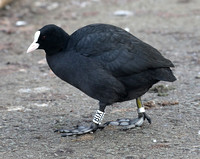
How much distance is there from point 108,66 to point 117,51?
192 mm

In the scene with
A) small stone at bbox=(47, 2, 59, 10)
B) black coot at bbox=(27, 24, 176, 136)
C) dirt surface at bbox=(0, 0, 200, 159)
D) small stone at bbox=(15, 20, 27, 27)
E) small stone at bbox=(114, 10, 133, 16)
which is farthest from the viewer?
small stone at bbox=(47, 2, 59, 10)

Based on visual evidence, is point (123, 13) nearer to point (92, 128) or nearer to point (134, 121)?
point (134, 121)

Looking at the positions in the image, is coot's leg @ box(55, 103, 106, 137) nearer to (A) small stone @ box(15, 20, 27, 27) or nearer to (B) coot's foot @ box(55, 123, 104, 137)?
(B) coot's foot @ box(55, 123, 104, 137)

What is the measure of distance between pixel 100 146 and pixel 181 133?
89cm

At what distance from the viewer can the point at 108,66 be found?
15.0ft

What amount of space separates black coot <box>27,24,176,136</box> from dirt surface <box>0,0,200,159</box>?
0.40 metres

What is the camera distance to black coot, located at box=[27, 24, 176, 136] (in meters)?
4.57

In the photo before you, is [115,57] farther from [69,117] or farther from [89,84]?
[69,117]

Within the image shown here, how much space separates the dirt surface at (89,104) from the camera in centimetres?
437

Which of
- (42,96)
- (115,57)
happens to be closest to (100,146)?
(115,57)

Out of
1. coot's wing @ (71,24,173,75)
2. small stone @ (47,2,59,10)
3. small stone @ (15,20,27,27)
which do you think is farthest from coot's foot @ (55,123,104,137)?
small stone @ (47,2,59,10)

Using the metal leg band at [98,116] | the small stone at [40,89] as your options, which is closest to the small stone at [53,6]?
the small stone at [40,89]

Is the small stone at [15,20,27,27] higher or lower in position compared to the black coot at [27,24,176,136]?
lower

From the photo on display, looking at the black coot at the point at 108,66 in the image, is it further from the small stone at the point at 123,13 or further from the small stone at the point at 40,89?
the small stone at the point at 123,13
